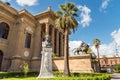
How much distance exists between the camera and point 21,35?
33.2 m

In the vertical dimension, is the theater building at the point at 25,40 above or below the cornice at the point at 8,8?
below

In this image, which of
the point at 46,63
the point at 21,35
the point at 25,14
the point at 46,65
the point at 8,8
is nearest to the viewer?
the point at 46,65

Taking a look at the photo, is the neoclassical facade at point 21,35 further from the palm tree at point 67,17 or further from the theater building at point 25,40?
the palm tree at point 67,17

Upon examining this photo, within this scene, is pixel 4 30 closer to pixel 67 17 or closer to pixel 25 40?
pixel 25 40

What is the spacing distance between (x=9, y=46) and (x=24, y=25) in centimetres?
631

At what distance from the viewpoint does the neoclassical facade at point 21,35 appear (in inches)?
1223

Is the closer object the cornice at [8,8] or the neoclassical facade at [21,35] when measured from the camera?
the cornice at [8,8]

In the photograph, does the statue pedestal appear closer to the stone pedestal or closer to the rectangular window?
the stone pedestal

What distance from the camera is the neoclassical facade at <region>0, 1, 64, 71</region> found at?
31075 millimetres

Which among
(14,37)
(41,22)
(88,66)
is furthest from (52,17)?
(88,66)

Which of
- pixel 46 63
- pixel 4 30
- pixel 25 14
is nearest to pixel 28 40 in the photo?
pixel 4 30

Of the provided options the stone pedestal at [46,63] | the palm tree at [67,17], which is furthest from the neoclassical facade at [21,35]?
the stone pedestal at [46,63]

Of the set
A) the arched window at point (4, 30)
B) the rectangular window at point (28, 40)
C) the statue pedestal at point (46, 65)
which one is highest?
the arched window at point (4, 30)

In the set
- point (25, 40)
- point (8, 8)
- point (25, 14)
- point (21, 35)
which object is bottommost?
point (25, 40)
